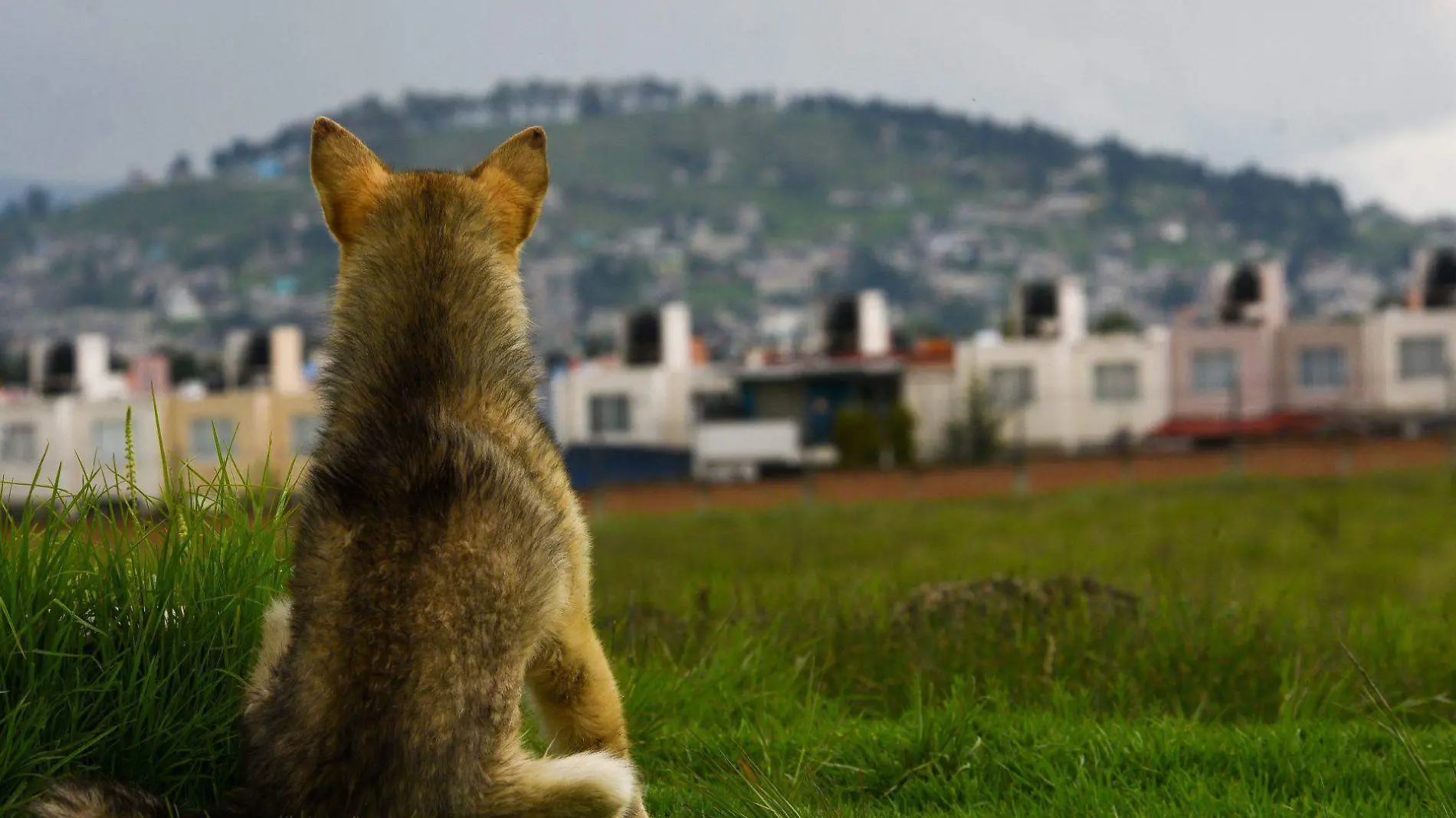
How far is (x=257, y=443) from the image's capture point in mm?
74812

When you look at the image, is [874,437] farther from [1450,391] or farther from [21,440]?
[21,440]

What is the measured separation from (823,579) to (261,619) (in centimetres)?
474

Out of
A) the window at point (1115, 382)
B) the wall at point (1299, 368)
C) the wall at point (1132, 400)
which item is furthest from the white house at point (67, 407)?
the wall at point (1299, 368)

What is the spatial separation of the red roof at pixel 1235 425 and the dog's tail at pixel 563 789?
220ft

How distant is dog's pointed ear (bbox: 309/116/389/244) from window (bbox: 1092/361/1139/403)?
70130mm

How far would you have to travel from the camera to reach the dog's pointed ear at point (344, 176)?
398 centimetres

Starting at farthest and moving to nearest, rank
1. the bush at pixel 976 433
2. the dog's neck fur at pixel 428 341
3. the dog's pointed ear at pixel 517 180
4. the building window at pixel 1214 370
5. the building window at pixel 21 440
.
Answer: the building window at pixel 21 440, the building window at pixel 1214 370, the bush at pixel 976 433, the dog's pointed ear at pixel 517 180, the dog's neck fur at pixel 428 341

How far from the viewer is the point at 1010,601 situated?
295 inches

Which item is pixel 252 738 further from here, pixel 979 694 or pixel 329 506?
pixel 979 694

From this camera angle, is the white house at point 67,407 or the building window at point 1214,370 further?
the white house at point 67,407

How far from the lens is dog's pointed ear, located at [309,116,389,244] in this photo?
3.98m

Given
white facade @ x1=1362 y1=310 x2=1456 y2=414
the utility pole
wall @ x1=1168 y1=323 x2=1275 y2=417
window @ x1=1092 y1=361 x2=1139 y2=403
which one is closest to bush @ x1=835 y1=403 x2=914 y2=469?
window @ x1=1092 y1=361 x2=1139 y2=403

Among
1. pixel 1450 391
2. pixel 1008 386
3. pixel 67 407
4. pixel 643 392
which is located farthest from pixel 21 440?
pixel 1450 391

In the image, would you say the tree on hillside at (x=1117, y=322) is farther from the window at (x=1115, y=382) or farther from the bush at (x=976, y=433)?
the bush at (x=976, y=433)
